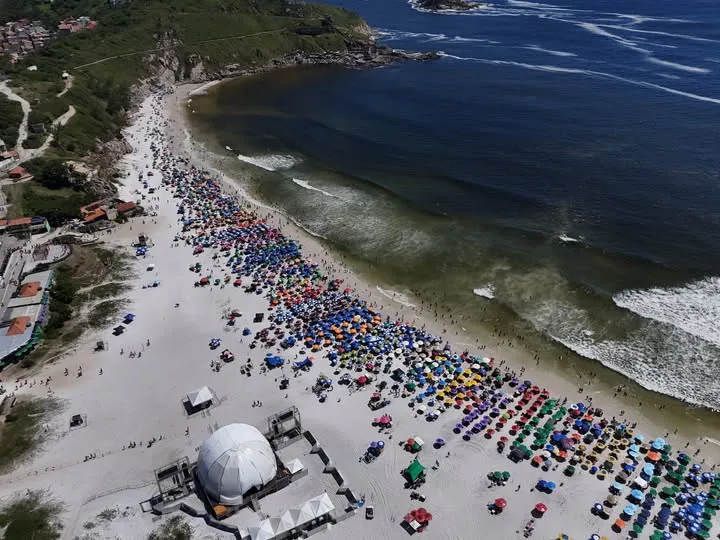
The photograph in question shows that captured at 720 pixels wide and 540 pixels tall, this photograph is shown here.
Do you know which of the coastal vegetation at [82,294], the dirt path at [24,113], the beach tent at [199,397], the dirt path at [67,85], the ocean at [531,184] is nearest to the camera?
the beach tent at [199,397]

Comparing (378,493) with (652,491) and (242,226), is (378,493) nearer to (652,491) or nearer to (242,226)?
(652,491)

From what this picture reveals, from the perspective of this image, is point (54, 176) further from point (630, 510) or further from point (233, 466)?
point (630, 510)

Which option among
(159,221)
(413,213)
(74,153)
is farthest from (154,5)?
(413,213)

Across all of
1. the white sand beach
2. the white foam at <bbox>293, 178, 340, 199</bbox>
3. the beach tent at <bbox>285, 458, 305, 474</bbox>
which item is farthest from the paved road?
the white foam at <bbox>293, 178, 340, 199</bbox>

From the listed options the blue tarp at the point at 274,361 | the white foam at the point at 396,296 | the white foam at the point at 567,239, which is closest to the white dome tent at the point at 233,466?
the blue tarp at the point at 274,361

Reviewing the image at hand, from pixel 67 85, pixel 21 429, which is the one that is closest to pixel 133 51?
pixel 67 85

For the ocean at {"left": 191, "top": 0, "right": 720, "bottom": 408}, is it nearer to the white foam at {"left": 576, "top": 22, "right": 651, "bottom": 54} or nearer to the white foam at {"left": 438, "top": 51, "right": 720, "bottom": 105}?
the white foam at {"left": 438, "top": 51, "right": 720, "bottom": 105}

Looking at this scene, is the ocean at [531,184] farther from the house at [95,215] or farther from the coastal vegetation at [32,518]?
the coastal vegetation at [32,518]
